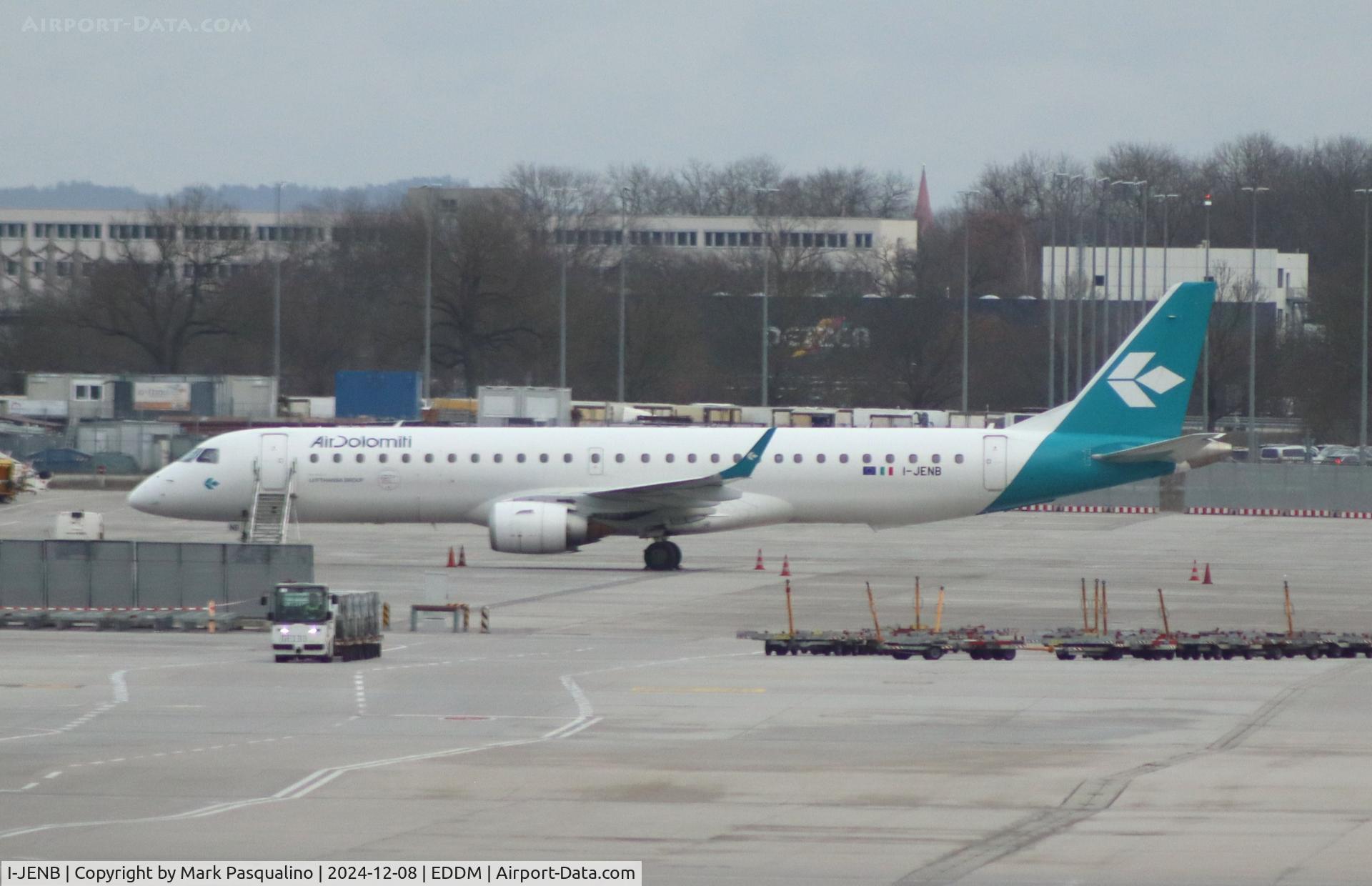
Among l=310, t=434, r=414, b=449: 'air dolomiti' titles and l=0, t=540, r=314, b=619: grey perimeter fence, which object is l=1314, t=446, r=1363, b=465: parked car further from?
l=0, t=540, r=314, b=619: grey perimeter fence

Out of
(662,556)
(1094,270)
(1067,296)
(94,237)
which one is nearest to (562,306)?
(1067,296)

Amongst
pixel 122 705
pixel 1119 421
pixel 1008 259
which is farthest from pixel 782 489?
pixel 1008 259

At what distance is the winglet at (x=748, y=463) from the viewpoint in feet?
127

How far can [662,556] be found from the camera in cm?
3941

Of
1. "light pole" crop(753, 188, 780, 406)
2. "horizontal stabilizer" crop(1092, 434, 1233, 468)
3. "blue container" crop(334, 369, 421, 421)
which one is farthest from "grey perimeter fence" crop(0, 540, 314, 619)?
"light pole" crop(753, 188, 780, 406)

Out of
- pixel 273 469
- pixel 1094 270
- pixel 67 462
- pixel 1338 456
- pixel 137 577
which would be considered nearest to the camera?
pixel 137 577

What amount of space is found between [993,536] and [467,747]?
1373 inches

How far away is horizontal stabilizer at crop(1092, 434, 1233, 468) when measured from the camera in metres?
38.2

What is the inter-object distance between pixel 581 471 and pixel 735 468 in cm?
351

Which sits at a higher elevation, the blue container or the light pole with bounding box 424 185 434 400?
the light pole with bounding box 424 185 434 400

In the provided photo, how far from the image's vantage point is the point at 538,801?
15055 mm

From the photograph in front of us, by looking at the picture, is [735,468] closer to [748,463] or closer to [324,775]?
[748,463]

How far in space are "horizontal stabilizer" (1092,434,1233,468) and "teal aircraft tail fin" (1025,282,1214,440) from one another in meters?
0.61

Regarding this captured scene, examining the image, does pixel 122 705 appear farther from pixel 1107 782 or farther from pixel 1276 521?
pixel 1276 521
